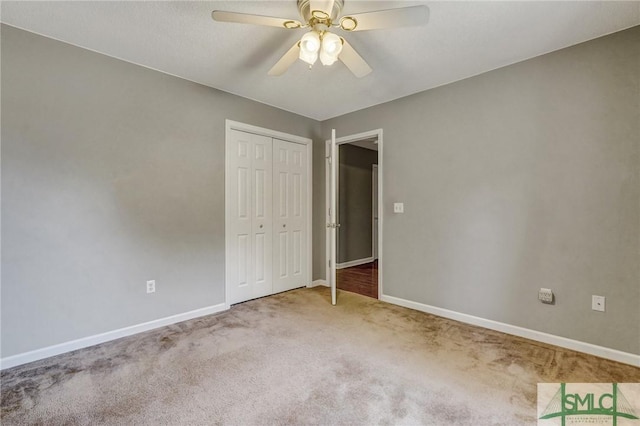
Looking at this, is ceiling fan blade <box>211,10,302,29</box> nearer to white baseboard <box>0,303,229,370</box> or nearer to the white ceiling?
the white ceiling

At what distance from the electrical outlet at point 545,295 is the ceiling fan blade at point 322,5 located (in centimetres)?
266

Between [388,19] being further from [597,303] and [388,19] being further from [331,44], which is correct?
[597,303]

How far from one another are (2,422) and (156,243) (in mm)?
1463

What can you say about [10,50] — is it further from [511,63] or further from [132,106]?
[511,63]

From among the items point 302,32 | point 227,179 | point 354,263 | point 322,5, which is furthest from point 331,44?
point 354,263

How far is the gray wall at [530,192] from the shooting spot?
2.13 m

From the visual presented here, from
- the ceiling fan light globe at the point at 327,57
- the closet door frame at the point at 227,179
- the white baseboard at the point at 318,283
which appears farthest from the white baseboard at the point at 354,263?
the ceiling fan light globe at the point at 327,57

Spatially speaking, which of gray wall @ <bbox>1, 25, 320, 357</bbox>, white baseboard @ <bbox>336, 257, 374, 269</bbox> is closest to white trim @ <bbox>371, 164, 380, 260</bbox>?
white baseboard @ <bbox>336, 257, 374, 269</bbox>

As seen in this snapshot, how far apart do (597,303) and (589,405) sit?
89 centimetres

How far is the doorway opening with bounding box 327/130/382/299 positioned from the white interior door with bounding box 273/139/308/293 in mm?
1053

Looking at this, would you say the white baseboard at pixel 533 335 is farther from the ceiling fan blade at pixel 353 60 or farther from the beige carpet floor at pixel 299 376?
the ceiling fan blade at pixel 353 60

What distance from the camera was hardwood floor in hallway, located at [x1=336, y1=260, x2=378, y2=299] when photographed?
3.97 m

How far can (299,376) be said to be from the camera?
76.7 inches

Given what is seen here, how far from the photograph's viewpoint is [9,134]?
207cm
